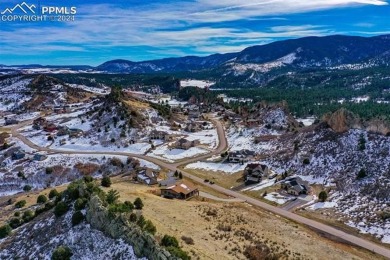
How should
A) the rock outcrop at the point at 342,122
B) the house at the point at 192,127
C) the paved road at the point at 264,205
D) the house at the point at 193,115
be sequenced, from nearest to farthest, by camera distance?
the paved road at the point at 264,205 → the rock outcrop at the point at 342,122 → the house at the point at 192,127 → the house at the point at 193,115

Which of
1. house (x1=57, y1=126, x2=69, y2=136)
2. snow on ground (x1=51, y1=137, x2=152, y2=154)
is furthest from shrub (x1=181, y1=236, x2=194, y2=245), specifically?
house (x1=57, y1=126, x2=69, y2=136)

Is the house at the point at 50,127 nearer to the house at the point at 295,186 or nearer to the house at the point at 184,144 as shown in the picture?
the house at the point at 184,144

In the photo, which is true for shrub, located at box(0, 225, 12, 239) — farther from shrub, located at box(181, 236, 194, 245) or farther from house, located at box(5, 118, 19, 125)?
house, located at box(5, 118, 19, 125)

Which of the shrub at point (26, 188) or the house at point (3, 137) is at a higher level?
the house at point (3, 137)

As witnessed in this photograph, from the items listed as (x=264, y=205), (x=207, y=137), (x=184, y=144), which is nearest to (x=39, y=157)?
(x=184, y=144)

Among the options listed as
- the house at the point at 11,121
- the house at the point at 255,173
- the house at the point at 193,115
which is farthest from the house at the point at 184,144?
the house at the point at 11,121
